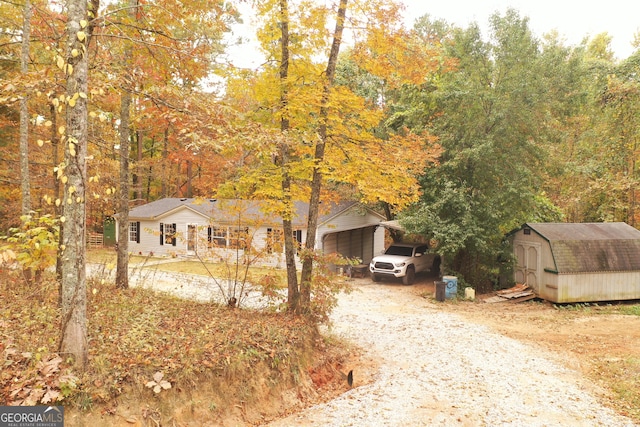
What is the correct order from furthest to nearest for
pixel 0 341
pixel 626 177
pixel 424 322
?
pixel 626 177 → pixel 424 322 → pixel 0 341

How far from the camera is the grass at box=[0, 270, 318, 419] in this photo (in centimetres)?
507

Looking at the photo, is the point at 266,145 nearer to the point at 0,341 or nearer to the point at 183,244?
the point at 0,341

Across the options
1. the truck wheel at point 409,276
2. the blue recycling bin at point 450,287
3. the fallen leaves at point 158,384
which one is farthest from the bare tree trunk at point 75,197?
the truck wheel at point 409,276

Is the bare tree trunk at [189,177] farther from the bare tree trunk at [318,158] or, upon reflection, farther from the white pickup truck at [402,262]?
the bare tree trunk at [318,158]

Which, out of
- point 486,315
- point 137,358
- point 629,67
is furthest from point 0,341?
point 629,67

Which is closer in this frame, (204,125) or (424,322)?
(204,125)

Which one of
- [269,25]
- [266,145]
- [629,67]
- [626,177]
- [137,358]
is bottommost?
[137,358]

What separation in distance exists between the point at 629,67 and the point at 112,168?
30026 millimetres

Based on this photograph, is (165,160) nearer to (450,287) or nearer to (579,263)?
(450,287)

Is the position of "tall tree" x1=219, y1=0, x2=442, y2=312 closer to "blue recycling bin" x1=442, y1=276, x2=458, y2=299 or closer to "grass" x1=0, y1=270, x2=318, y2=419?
"grass" x1=0, y1=270, x2=318, y2=419

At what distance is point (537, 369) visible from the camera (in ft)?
29.8

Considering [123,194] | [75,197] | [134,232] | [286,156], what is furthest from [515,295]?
[134,232]
